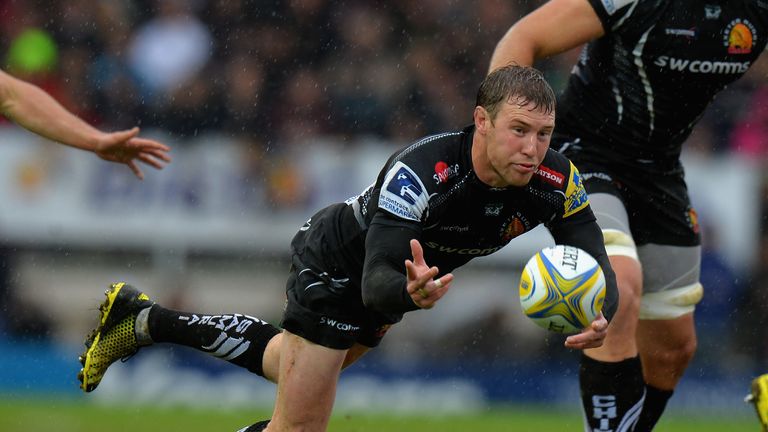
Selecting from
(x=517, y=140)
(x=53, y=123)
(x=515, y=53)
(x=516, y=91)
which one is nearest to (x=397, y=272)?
(x=517, y=140)

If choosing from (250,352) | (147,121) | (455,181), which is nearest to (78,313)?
(147,121)

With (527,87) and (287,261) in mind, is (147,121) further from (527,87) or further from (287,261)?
(527,87)

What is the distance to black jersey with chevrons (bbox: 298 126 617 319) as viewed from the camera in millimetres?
5750

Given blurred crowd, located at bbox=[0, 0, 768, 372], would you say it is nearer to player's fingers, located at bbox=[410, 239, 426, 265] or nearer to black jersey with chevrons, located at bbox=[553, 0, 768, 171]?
black jersey with chevrons, located at bbox=[553, 0, 768, 171]

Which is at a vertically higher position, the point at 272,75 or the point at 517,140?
the point at 272,75

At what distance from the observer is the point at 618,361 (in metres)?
6.84

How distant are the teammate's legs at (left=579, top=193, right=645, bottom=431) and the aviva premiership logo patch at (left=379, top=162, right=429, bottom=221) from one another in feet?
4.75

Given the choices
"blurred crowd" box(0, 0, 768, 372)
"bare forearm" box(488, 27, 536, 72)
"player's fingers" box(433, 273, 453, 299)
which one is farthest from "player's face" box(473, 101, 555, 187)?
"blurred crowd" box(0, 0, 768, 372)

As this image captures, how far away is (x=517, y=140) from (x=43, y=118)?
10.5 feet

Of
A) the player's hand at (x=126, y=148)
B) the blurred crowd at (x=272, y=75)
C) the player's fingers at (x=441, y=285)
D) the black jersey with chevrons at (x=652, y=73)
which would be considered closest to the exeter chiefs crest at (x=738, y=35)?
the black jersey with chevrons at (x=652, y=73)

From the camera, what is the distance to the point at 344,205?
674 centimetres

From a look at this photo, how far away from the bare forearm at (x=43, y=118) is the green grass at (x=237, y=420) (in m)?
3.73

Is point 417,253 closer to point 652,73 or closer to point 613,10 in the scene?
point 613,10

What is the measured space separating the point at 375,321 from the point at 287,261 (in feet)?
26.7
